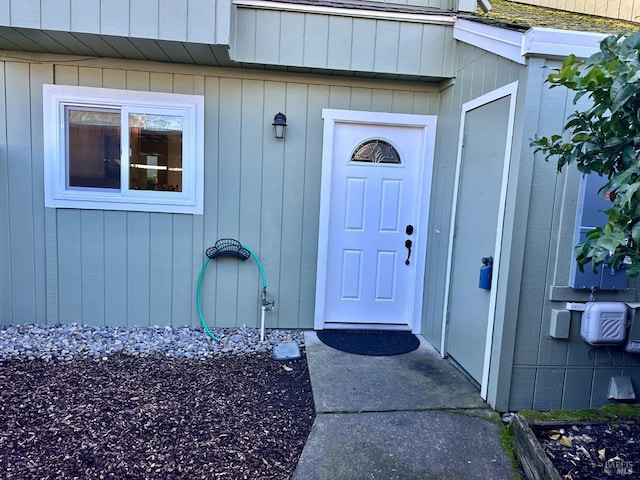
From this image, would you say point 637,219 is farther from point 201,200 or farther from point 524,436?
point 201,200

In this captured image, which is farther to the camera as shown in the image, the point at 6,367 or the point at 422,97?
the point at 422,97

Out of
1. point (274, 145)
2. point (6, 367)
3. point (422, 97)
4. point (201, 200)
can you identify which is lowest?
point (6, 367)

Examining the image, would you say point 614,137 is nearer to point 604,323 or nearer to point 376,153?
point 604,323

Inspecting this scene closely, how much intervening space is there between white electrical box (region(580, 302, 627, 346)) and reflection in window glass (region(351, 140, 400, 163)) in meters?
2.11

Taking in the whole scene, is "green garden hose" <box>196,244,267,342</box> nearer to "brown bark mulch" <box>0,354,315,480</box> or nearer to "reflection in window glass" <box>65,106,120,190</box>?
"brown bark mulch" <box>0,354,315,480</box>

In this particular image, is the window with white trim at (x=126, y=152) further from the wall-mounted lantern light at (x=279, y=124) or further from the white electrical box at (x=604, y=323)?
the white electrical box at (x=604, y=323)

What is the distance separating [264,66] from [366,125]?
3.50 ft

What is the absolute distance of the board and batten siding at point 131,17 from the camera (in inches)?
118

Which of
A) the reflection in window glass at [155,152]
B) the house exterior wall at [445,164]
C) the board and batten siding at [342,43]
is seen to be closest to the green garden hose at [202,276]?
the reflection in window glass at [155,152]

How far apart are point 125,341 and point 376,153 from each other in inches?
113

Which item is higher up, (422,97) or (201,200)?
(422,97)

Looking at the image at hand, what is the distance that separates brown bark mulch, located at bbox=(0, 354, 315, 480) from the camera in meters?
2.18

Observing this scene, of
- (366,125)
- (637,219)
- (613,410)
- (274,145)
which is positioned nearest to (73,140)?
(274,145)

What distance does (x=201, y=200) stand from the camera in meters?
3.90
